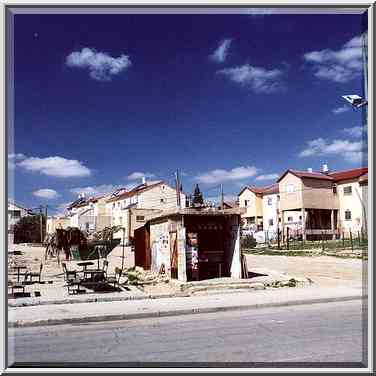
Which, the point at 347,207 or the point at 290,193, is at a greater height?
the point at 290,193

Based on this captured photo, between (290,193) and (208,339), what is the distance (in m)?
44.6

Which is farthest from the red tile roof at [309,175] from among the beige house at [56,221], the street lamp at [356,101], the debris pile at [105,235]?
the street lamp at [356,101]

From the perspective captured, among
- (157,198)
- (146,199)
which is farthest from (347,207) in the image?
(146,199)

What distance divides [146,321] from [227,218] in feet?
26.6

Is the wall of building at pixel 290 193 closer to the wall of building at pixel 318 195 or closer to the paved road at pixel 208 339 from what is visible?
→ the wall of building at pixel 318 195

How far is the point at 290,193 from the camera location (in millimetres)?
51656

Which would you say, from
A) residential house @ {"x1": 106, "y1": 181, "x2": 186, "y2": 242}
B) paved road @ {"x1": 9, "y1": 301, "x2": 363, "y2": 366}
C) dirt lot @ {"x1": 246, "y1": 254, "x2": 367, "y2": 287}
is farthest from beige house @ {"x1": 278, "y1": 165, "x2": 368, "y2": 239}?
paved road @ {"x1": 9, "y1": 301, "x2": 363, "y2": 366}

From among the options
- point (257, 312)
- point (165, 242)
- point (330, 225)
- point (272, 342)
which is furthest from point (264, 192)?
point (272, 342)

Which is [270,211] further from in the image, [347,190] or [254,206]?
[347,190]

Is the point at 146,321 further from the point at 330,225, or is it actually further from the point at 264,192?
the point at 264,192

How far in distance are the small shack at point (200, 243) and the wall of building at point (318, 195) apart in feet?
106

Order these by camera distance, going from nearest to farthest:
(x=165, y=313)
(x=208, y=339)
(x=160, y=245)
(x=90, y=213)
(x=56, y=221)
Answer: (x=208, y=339), (x=165, y=313), (x=160, y=245), (x=56, y=221), (x=90, y=213)

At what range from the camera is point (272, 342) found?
7840 millimetres

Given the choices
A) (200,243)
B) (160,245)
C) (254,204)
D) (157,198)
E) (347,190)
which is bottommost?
(160,245)
